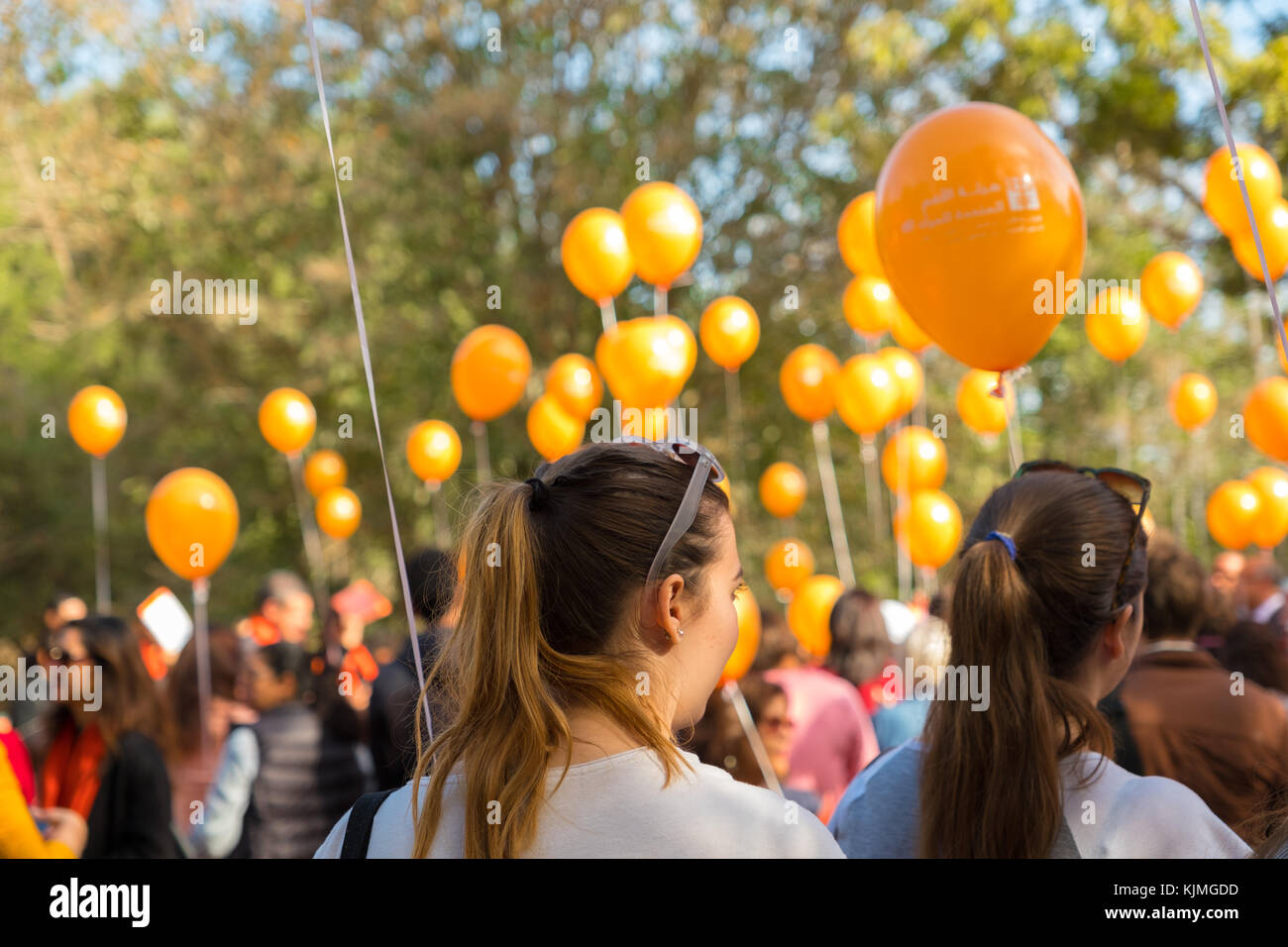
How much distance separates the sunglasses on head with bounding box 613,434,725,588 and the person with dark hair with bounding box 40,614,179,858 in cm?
225

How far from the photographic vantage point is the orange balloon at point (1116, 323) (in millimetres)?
5660

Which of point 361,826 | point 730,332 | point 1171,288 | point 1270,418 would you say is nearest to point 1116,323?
point 1171,288

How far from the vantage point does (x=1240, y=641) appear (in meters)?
3.40

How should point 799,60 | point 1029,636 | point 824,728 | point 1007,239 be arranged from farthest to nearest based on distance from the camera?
1. point 799,60
2. point 824,728
3. point 1007,239
4. point 1029,636

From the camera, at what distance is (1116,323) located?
5676mm

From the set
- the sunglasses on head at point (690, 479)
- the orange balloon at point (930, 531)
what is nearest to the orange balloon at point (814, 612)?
the orange balloon at point (930, 531)

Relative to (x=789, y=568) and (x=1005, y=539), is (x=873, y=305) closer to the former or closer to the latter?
(x=789, y=568)

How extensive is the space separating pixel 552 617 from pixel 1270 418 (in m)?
4.72

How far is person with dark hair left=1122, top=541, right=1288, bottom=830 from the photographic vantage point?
2.17 metres

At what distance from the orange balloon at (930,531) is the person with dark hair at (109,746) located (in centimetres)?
355

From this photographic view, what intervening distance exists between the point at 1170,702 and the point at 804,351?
14.9 feet

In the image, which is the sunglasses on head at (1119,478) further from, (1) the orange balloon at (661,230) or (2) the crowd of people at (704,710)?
(1) the orange balloon at (661,230)
